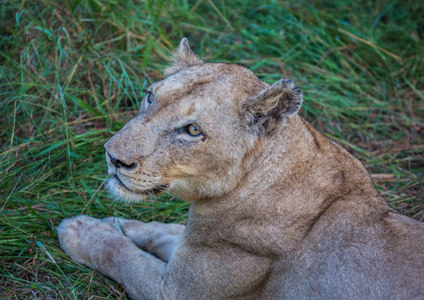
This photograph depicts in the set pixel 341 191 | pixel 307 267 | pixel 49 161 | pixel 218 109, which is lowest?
pixel 49 161

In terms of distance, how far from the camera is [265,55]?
24.5ft

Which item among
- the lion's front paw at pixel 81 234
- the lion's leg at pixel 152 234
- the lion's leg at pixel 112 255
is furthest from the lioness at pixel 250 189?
the lion's front paw at pixel 81 234

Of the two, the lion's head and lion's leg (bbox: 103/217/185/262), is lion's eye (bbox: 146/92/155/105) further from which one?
lion's leg (bbox: 103/217/185/262)

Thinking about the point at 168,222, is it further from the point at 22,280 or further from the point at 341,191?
the point at 341,191

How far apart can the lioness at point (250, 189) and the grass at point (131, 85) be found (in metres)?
0.96

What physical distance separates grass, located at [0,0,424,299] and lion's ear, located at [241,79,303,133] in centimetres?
172

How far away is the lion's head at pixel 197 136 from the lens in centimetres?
367

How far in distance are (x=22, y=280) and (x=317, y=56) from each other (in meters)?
4.91

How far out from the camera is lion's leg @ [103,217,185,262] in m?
4.73

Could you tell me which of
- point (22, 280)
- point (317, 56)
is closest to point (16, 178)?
point (22, 280)

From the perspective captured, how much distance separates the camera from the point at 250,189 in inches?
151

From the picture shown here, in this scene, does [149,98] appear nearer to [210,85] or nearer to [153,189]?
[210,85]

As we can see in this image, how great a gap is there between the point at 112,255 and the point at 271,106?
1774 mm

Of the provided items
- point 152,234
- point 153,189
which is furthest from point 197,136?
point 152,234
